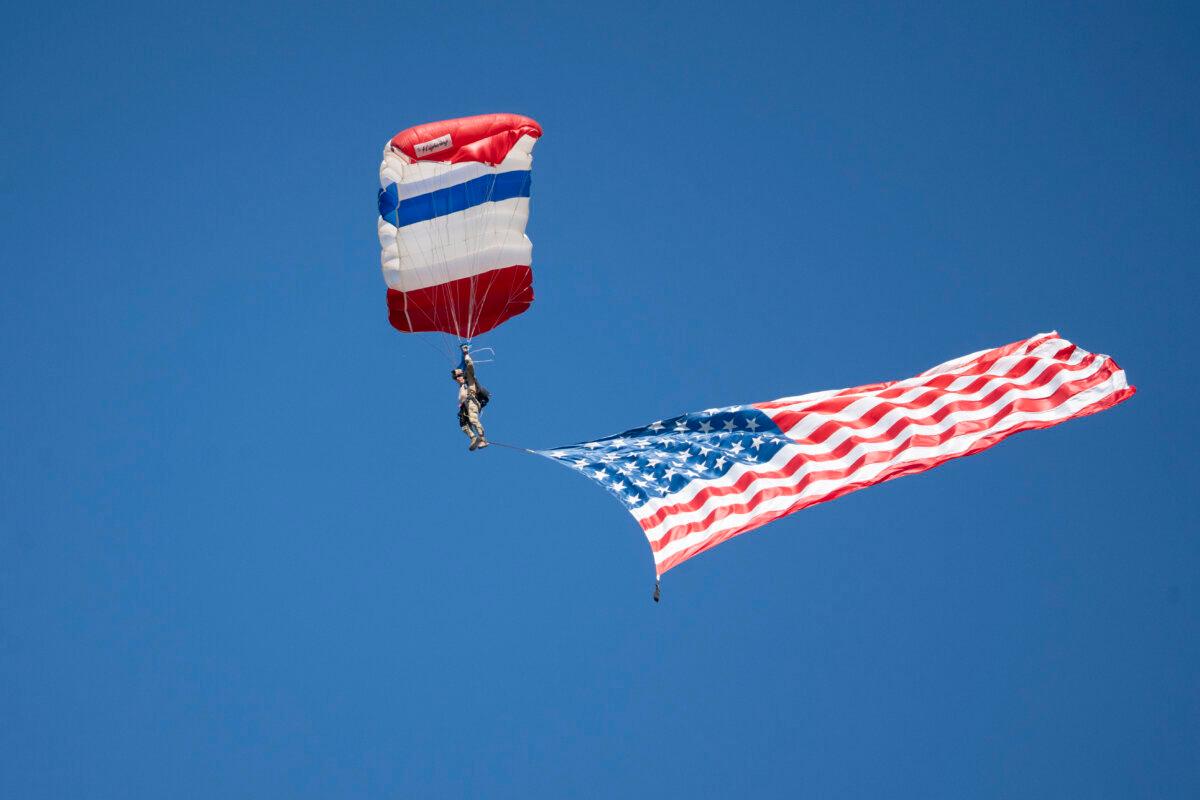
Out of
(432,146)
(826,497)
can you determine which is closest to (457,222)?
(432,146)

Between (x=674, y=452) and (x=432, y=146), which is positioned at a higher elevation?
(x=432, y=146)

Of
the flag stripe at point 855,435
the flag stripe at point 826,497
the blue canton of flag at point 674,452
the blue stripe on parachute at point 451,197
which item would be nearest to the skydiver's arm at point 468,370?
the blue canton of flag at point 674,452

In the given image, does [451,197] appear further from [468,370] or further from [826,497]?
[826,497]

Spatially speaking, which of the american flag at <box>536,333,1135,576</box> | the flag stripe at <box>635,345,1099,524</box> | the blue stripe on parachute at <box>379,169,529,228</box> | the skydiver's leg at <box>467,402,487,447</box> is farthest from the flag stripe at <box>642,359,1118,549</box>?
the blue stripe on parachute at <box>379,169,529,228</box>

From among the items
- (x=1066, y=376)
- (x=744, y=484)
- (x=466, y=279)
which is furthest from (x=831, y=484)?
(x=466, y=279)

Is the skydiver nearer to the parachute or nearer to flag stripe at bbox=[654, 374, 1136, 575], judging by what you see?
the parachute

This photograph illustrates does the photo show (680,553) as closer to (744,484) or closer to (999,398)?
(744,484)
